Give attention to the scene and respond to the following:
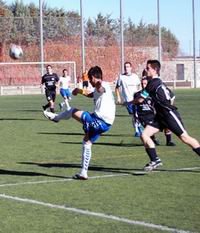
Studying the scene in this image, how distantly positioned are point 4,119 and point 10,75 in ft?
128

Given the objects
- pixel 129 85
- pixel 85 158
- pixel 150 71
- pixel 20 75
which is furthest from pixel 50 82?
pixel 20 75

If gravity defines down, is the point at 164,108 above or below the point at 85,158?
above

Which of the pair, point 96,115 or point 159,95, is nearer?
point 96,115

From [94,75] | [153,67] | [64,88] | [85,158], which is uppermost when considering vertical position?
[153,67]

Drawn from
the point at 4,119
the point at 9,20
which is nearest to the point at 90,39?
the point at 9,20

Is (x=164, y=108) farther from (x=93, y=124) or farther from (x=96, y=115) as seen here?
(x=93, y=124)

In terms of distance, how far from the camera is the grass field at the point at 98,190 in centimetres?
862

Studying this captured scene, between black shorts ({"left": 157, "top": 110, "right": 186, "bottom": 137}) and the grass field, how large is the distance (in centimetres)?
72

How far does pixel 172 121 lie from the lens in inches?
485

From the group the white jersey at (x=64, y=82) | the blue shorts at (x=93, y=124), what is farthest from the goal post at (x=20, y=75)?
the blue shorts at (x=93, y=124)

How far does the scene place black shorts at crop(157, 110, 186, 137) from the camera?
12.3 m

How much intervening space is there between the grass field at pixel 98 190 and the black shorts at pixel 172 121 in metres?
0.72

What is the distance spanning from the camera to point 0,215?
918 cm

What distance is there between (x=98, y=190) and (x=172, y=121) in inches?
84.3
